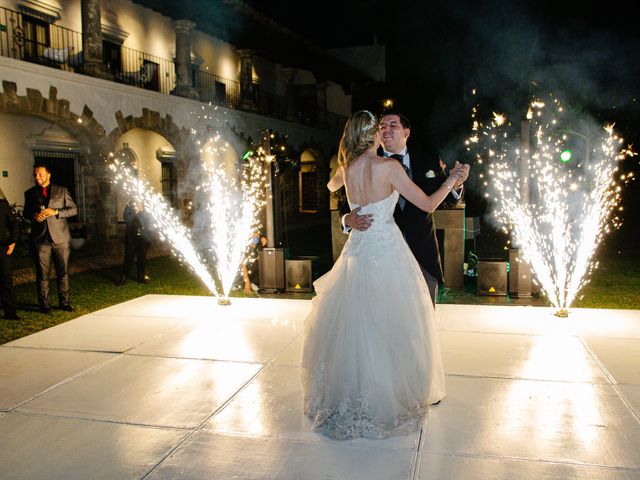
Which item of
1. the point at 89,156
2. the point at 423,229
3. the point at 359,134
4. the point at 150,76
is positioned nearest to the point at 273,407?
the point at 423,229

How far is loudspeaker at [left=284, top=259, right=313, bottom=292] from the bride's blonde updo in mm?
5844

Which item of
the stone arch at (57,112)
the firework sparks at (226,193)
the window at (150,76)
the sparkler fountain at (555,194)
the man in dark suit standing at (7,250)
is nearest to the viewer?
the man in dark suit standing at (7,250)

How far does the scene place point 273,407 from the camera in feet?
13.4

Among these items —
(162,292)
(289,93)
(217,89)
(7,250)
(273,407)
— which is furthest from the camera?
(289,93)

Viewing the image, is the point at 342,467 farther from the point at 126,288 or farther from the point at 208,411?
the point at 126,288

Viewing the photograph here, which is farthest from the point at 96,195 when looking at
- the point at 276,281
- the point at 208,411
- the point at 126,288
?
the point at 208,411

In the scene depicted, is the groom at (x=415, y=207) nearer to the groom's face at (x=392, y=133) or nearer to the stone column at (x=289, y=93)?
the groom's face at (x=392, y=133)

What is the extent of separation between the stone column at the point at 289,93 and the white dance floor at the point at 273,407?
69.9ft

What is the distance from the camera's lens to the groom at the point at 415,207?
4371mm

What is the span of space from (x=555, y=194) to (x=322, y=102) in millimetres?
24122

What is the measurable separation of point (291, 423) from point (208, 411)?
0.66m

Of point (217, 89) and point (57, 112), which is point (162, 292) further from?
point (217, 89)

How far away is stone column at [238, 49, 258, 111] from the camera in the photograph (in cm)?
2266

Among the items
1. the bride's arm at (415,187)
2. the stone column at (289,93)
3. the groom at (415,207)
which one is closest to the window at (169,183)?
the stone column at (289,93)
